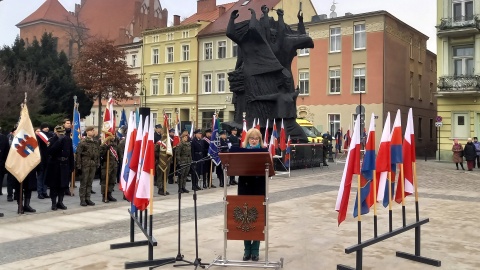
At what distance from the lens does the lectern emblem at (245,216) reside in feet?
21.5

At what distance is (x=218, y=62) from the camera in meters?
49.7

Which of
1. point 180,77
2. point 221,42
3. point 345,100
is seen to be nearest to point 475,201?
point 345,100

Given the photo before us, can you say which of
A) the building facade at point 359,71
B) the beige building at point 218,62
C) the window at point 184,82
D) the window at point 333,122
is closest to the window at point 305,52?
the building facade at point 359,71

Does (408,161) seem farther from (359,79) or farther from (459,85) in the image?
(359,79)

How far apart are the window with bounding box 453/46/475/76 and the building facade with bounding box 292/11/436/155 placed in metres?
6.16

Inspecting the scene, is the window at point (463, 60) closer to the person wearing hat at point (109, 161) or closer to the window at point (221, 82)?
the window at point (221, 82)

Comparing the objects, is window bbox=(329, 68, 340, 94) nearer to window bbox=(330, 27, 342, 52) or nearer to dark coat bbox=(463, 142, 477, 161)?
window bbox=(330, 27, 342, 52)

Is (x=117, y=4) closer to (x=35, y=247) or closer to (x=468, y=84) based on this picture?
(x=468, y=84)

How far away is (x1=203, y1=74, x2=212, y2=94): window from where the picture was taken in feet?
165

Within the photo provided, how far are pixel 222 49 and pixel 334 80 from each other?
12.7m

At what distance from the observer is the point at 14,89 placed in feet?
112

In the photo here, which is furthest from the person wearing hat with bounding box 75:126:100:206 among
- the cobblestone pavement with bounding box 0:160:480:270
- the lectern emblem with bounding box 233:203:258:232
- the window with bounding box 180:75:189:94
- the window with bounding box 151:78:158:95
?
the window with bounding box 151:78:158:95

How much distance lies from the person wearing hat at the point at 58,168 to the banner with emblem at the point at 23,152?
48 cm

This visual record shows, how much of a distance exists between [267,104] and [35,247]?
16480mm
